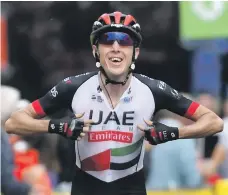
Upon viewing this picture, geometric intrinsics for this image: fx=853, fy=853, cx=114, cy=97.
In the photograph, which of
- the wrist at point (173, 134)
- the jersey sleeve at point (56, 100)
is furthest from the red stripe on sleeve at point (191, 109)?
the jersey sleeve at point (56, 100)

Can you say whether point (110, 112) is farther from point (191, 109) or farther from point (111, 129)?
point (191, 109)

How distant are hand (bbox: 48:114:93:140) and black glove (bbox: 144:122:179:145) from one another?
1.32ft

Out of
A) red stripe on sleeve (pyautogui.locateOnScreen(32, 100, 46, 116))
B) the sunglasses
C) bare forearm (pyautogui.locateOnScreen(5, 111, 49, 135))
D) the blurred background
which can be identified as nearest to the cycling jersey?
red stripe on sleeve (pyautogui.locateOnScreen(32, 100, 46, 116))

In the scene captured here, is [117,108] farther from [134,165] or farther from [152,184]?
[152,184]

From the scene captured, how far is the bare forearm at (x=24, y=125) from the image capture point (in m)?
5.86

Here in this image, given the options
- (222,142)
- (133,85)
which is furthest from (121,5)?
(133,85)

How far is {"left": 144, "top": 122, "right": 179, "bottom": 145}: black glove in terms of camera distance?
19.0ft

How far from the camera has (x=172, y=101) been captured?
600 cm

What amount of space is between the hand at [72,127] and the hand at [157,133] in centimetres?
39

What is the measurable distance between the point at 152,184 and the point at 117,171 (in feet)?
8.12

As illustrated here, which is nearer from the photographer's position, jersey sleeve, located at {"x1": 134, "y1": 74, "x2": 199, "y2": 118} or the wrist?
the wrist

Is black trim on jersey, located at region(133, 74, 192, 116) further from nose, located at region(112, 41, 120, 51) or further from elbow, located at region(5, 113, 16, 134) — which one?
elbow, located at region(5, 113, 16, 134)

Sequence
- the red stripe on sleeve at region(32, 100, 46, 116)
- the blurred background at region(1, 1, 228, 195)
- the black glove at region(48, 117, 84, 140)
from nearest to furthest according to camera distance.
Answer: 1. the black glove at region(48, 117, 84, 140)
2. the red stripe on sleeve at region(32, 100, 46, 116)
3. the blurred background at region(1, 1, 228, 195)

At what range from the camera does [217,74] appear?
38.0 ft
